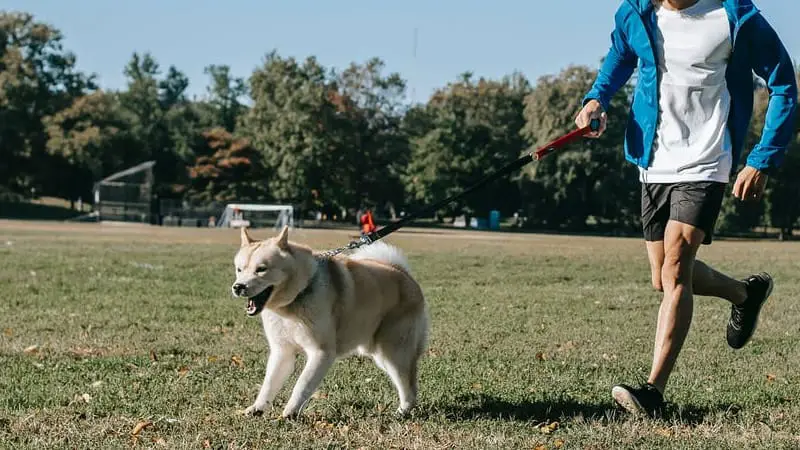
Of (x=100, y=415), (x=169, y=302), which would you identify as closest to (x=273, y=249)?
(x=100, y=415)

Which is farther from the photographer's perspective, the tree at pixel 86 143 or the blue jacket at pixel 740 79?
the tree at pixel 86 143

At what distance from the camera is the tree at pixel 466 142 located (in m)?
67.4

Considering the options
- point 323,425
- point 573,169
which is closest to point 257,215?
point 573,169

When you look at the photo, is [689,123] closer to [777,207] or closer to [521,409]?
[521,409]

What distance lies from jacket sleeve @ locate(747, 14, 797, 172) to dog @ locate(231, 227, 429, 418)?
6.71ft

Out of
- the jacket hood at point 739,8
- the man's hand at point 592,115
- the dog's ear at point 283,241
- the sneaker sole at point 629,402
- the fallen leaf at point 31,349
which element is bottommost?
the fallen leaf at point 31,349

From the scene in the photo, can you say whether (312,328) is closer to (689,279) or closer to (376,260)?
(376,260)

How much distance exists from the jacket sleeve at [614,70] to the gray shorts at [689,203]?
673 mm

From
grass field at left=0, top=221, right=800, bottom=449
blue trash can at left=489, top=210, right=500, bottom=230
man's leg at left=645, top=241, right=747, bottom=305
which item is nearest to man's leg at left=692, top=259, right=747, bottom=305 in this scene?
man's leg at left=645, top=241, right=747, bottom=305

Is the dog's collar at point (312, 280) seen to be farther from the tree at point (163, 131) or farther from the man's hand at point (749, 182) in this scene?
the tree at point (163, 131)

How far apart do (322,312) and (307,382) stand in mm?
368

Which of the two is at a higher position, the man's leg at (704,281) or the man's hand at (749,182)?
the man's hand at (749,182)

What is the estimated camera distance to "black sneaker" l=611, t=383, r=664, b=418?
4559mm

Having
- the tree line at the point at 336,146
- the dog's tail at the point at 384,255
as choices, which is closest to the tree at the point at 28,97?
the tree line at the point at 336,146
